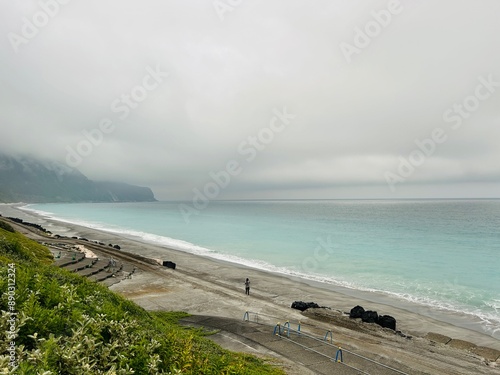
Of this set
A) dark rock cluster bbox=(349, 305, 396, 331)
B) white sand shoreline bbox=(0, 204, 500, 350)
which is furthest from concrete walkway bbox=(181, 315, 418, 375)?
white sand shoreline bbox=(0, 204, 500, 350)

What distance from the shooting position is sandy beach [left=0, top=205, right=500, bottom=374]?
19219 millimetres

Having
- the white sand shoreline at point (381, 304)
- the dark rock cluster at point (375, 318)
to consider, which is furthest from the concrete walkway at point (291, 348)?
the white sand shoreline at point (381, 304)

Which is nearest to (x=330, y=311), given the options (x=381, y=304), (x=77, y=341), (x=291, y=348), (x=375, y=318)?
(x=375, y=318)

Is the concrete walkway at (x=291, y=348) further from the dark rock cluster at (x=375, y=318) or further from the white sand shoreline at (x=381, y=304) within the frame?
the white sand shoreline at (x=381, y=304)

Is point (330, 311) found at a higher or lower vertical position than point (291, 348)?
Answer: higher

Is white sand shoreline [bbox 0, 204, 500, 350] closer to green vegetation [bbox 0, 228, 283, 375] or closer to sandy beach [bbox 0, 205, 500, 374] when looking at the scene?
sandy beach [bbox 0, 205, 500, 374]

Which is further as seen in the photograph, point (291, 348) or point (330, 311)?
point (330, 311)

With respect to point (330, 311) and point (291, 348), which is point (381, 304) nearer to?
point (330, 311)

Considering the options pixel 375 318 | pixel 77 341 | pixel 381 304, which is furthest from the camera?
pixel 381 304

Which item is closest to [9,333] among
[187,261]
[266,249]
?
[187,261]

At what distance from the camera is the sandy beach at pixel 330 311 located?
19219mm

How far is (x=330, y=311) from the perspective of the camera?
27.7 meters

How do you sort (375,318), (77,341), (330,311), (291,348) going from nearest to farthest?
(77,341)
(291,348)
(375,318)
(330,311)

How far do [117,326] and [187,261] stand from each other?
4801 centimetres
